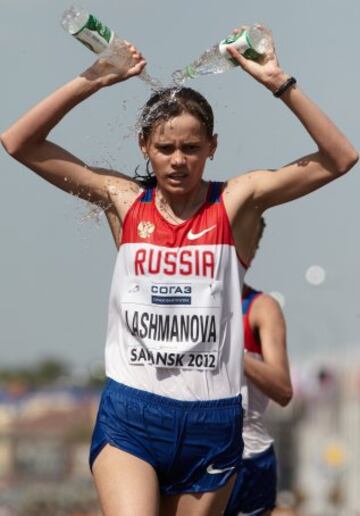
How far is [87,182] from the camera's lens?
298 inches

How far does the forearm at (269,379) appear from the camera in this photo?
9102 mm

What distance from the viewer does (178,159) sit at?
23.8 ft

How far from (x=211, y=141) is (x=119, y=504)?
1.66 meters

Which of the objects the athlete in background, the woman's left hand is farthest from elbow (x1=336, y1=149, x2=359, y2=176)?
the athlete in background

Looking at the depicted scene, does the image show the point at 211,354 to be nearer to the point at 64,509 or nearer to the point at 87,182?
the point at 87,182

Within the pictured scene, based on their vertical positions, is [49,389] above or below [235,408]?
below

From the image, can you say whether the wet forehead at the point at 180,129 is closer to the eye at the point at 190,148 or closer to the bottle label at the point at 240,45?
the eye at the point at 190,148

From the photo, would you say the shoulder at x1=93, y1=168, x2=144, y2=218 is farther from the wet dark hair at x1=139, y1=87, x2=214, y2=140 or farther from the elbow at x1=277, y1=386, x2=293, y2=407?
the elbow at x1=277, y1=386, x2=293, y2=407

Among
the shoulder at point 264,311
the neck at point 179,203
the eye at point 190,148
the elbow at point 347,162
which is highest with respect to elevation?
the eye at point 190,148

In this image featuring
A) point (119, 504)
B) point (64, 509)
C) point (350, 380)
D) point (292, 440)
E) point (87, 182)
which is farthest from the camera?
point (292, 440)

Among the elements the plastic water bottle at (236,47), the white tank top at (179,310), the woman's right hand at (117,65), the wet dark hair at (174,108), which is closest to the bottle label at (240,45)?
the plastic water bottle at (236,47)

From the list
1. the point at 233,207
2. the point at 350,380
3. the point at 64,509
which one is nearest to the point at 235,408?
the point at 233,207

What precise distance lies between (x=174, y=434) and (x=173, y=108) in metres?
1.43

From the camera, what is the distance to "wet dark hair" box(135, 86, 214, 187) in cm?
734
